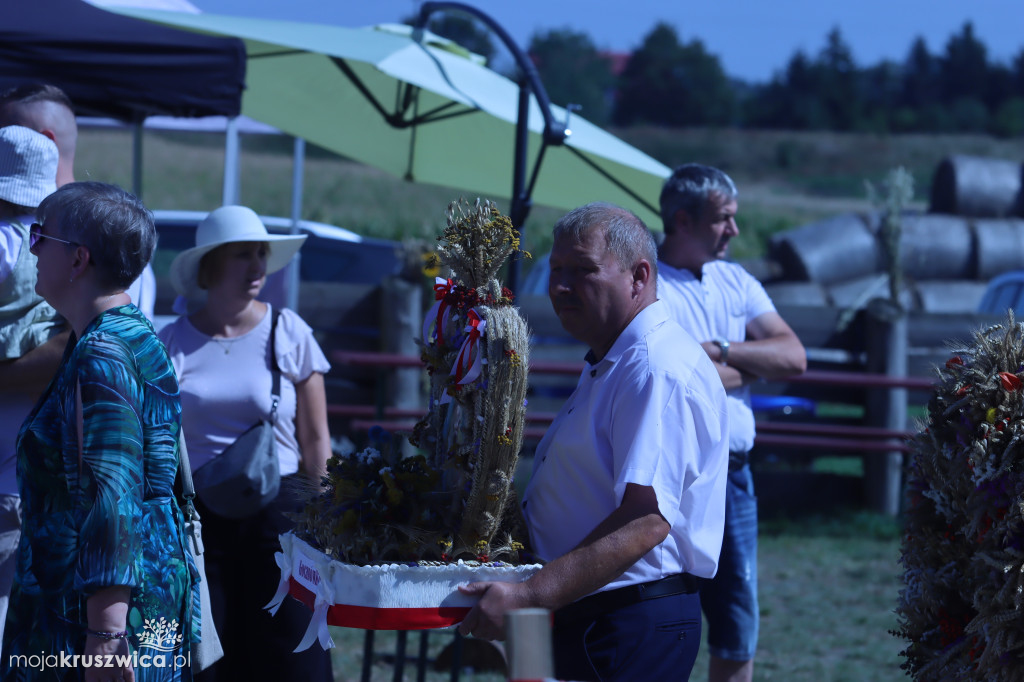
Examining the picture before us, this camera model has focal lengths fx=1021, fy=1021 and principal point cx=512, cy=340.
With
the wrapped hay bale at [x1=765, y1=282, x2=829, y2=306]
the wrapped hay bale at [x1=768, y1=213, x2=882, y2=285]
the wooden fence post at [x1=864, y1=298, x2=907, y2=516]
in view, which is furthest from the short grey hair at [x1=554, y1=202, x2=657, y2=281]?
the wrapped hay bale at [x1=768, y1=213, x2=882, y2=285]

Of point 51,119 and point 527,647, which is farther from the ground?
point 51,119

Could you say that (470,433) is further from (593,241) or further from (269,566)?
(269,566)

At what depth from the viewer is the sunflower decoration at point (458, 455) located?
2.23m

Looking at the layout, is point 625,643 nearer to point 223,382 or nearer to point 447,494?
point 447,494

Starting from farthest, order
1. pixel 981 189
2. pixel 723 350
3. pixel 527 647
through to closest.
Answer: pixel 981 189 → pixel 723 350 → pixel 527 647

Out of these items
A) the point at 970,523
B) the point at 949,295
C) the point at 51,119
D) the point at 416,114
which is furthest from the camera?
the point at 949,295

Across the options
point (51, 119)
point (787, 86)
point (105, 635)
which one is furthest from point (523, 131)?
point (787, 86)

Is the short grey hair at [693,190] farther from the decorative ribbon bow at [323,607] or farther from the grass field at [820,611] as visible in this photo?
the grass field at [820,611]

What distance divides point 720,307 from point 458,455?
1852 millimetres

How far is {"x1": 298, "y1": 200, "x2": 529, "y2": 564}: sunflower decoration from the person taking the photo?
223 centimetres

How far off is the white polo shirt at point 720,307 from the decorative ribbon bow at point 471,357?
1.54 meters

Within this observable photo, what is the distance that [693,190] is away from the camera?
375 cm

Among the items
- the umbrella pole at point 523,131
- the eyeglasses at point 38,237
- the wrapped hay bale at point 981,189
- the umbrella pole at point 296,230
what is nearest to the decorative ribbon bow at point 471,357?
the eyeglasses at point 38,237

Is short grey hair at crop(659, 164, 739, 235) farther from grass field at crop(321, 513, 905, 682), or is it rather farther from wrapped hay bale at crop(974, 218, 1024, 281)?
wrapped hay bale at crop(974, 218, 1024, 281)
